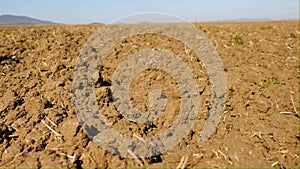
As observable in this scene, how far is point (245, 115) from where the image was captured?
146 inches

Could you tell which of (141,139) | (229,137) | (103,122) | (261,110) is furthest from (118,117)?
(261,110)

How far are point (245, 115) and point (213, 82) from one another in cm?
84

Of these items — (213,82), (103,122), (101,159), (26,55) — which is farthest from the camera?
(26,55)

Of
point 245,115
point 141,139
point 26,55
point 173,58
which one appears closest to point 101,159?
point 141,139

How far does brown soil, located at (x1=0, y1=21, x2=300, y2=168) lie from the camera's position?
2.88m

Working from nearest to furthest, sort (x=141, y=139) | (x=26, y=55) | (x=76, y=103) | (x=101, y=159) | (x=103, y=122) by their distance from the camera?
(x=101, y=159)
(x=141, y=139)
(x=103, y=122)
(x=76, y=103)
(x=26, y=55)

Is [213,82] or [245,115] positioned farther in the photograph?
[213,82]

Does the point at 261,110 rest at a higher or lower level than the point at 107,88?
lower

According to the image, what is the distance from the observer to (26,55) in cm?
575

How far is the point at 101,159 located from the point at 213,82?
7.14ft

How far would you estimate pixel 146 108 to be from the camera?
3832 mm

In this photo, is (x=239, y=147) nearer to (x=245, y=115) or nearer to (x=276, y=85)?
(x=245, y=115)

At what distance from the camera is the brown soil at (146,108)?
2885 mm

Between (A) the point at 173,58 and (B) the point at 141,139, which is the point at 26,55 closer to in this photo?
(A) the point at 173,58
